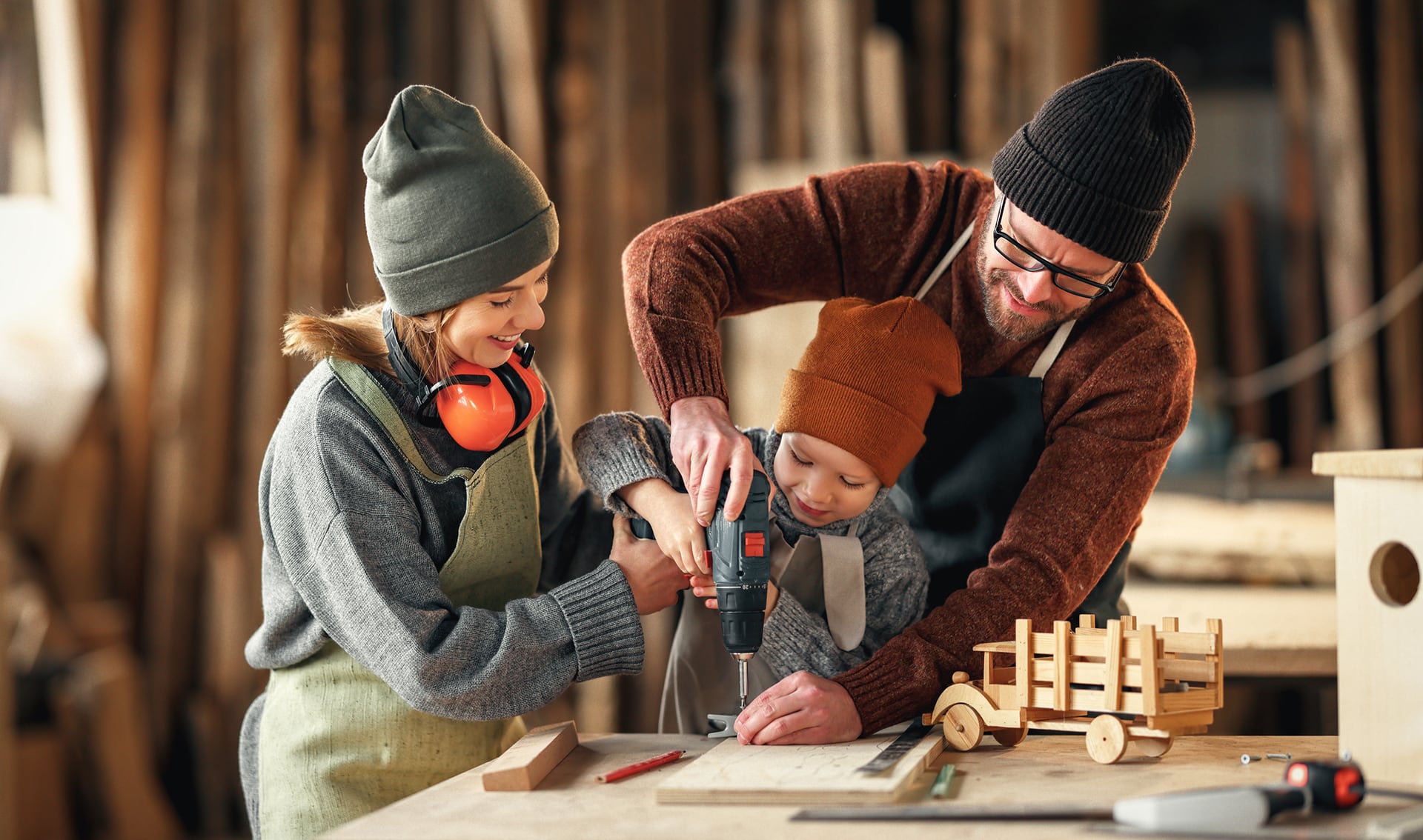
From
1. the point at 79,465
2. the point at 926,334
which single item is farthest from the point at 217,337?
the point at 926,334

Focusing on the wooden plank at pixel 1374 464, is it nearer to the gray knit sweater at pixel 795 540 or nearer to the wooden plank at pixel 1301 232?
the gray knit sweater at pixel 795 540

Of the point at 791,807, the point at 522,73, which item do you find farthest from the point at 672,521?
the point at 522,73

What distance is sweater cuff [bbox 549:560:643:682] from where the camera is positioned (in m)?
1.89

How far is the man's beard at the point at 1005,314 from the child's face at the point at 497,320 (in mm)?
802

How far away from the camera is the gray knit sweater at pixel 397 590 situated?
5.91ft

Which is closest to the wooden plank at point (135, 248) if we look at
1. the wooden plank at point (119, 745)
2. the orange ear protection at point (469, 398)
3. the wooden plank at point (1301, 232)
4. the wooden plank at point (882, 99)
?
the wooden plank at point (119, 745)

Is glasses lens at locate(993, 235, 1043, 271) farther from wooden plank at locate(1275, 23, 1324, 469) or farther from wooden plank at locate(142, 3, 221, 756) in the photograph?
wooden plank at locate(1275, 23, 1324, 469)

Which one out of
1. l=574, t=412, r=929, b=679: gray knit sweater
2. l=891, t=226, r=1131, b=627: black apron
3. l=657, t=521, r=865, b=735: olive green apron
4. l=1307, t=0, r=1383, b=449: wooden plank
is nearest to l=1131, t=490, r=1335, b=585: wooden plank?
l=891, t=226, r=1131, b=627: black apron

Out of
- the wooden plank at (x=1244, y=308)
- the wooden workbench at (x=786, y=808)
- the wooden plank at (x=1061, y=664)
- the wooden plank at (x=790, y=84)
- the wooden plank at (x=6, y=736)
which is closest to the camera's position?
the wooden workbench at (x=786, y=808)

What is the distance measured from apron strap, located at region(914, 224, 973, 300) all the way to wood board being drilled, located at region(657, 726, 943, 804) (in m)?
0.91

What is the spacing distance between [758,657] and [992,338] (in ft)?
2.40

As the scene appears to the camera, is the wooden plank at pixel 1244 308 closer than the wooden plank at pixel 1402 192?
No

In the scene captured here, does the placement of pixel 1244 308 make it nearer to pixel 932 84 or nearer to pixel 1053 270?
pixel 932 84

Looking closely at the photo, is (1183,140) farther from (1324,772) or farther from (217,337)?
(217,337)
